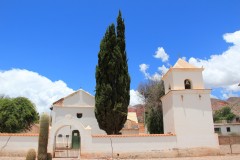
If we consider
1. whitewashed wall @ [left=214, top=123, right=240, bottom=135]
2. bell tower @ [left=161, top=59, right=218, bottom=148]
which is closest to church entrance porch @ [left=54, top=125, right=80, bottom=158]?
bell tower @ [left=161, top=59, right=218, bottom=148]

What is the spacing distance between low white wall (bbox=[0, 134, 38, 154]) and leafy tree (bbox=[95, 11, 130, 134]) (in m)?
6.34

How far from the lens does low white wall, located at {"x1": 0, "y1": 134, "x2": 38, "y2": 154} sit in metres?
19.1

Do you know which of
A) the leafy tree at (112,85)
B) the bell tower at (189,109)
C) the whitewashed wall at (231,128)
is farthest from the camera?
the whitewashed wall at (231,128)

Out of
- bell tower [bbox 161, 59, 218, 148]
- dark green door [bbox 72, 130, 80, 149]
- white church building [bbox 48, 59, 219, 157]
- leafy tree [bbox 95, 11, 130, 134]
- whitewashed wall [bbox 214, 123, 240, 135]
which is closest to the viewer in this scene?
white church building [bbox 48, 59, 219, 157]

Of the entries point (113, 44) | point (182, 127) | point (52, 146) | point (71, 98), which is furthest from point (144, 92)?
point (52, 146)

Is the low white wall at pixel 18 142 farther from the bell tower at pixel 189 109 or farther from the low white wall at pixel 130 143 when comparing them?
the bell tower at pixel 189 109

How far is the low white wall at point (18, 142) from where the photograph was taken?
19.1 metres

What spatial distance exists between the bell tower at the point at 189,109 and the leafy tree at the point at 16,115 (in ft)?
59.4

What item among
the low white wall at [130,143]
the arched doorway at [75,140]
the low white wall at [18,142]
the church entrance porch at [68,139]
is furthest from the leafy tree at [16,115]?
the low white wall at [130,143]

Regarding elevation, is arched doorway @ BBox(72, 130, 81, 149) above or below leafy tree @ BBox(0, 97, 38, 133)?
below

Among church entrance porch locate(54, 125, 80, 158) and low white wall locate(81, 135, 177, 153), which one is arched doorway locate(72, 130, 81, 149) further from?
low white wall locate(81, 135, 177, 153)

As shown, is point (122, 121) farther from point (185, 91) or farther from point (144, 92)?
point (144, 92)

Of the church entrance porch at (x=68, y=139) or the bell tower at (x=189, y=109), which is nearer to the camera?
the bell tower at (x=189, y=109)

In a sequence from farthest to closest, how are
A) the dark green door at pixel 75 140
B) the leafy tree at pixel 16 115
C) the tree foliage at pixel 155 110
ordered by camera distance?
1. the tree foliage at pixel 155 110
2. the leafy tree at pixel 16 115
3. the dark green door at pixel 75 140
